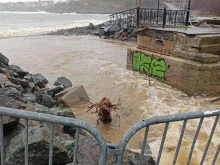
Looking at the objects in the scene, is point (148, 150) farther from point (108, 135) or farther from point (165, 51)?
point (165, 51)

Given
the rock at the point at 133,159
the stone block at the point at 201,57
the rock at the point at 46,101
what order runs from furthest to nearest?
the stone block at the point at 201,57 < the rock at the point at 46,101 < the rock at the point at 133,159

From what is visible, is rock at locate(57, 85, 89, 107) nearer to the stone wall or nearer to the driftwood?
the driftwood

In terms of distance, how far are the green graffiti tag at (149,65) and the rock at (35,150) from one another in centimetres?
731

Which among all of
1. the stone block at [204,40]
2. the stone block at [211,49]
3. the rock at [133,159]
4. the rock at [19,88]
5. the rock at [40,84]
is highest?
the stone block at [204,40]

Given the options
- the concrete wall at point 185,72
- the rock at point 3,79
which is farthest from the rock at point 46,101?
the concrete wall at point 185,72

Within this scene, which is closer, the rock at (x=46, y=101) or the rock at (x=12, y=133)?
the rock at (x=12, y=133)

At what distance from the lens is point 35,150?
10.7 ft

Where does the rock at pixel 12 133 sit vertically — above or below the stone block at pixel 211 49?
below

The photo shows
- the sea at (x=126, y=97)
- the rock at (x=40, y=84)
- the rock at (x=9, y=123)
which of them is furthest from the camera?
the rock at (x=40, y=84)

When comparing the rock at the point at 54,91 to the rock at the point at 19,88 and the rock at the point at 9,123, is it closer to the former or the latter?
the rock at the point at 19,88

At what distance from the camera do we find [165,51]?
10211mm

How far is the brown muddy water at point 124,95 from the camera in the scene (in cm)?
588

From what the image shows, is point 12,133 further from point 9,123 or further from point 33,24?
point 33,24

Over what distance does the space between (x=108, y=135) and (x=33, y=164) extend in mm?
3058
